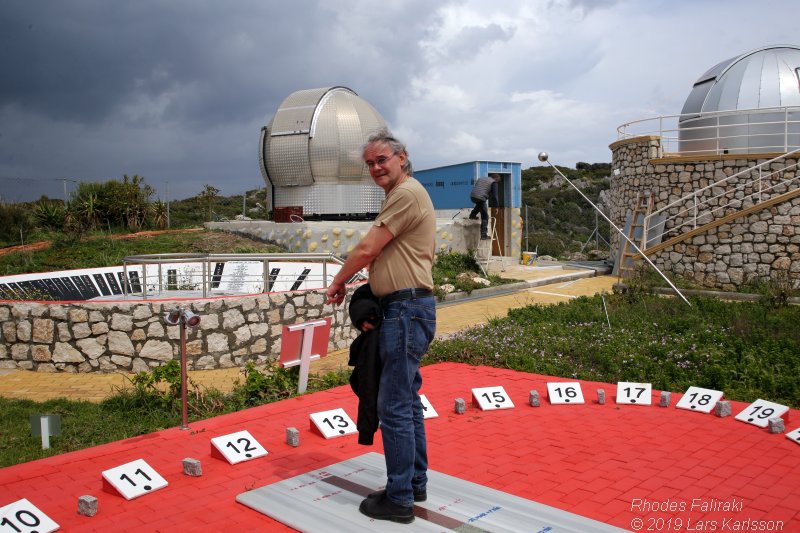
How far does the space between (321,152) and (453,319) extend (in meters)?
8.63

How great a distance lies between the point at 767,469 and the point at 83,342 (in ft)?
28.2

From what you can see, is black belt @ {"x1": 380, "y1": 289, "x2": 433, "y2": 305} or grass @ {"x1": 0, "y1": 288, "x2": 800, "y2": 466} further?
grass @ {"x1": 0, "y1": 288, "x2": 800, "y2": 466}

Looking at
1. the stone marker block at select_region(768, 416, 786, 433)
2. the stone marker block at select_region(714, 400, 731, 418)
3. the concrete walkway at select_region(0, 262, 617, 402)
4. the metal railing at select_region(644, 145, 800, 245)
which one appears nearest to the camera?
the stone marker block at select_region(768, 416, 786, 433)

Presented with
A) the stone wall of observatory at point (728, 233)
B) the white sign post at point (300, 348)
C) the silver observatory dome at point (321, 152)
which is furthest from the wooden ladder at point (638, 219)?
the white sign post at point (300, 348)

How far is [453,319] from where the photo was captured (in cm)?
1280

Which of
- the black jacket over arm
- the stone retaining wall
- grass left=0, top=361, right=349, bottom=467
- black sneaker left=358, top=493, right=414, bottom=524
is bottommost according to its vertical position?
grass left=0, top=361, right=349, bottom=467

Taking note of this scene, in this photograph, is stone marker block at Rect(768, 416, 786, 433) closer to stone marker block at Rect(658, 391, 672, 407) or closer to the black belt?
stone marker block at Rect(658, 391, 672, 407)

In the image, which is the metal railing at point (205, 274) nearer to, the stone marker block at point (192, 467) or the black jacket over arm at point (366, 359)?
the stone marker block at point (192, 467)

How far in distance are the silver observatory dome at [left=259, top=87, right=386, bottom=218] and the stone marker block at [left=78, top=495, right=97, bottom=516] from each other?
51.5 ft

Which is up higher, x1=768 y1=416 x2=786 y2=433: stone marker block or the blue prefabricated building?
the blue prefabricated building

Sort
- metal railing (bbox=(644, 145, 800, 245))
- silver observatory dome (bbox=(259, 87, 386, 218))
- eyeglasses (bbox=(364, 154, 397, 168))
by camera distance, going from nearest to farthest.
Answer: eyeglasses (bbox=(364, 154, 397, 168))
metal railing (bbox=(644, 145, 800, 245))
silver observatory dome (bbox=(259, 87, 386, 218))

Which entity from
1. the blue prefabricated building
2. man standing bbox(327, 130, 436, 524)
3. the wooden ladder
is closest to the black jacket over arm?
man standing bbox(327, 130, 436, 524)

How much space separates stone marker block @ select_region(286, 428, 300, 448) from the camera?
18.7ft

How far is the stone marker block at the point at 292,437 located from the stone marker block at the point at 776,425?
13.4ft
